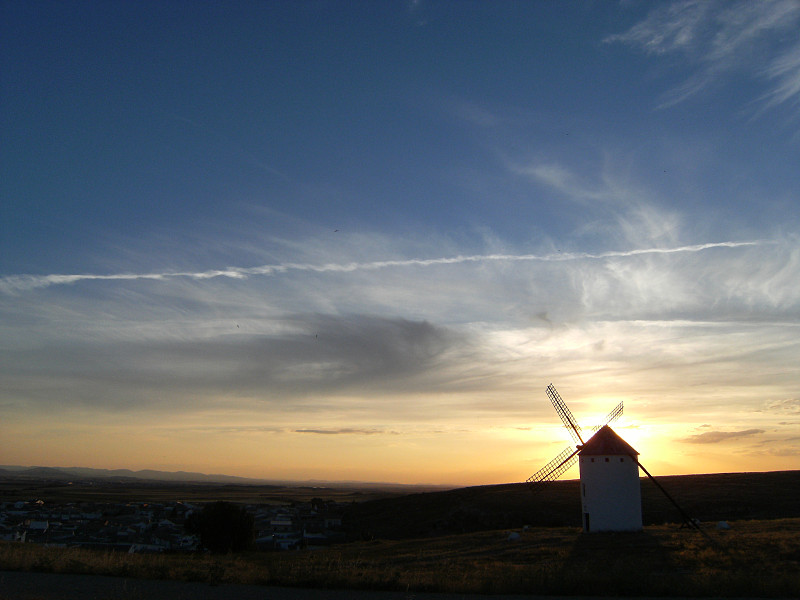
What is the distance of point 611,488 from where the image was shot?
3659 cm

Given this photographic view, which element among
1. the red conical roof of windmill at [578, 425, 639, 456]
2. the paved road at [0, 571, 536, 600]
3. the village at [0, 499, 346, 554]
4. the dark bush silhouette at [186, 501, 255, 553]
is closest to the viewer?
the paved road at [0, 571, 536, 600]

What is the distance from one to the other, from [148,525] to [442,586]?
61802mm

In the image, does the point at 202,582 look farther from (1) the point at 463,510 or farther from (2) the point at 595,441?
(1) the point at 463,510

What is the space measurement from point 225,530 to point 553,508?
104ft

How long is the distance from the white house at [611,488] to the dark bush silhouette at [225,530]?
25.3 m

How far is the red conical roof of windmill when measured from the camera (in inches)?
1458

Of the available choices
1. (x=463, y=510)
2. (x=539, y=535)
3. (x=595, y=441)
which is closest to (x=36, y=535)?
(x=463, y=510)

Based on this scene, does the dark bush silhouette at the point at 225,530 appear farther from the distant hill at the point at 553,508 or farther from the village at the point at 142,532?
the distant hill at the point at 553,508

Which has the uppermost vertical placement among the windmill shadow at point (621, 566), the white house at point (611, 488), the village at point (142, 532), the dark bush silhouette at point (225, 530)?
the white house at point (611, 488)

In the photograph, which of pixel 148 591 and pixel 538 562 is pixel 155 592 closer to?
pixel 148 591

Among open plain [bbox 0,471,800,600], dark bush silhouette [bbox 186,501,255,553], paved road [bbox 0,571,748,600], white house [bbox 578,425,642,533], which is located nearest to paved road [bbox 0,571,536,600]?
paved road [bbox 0,571,748,600]

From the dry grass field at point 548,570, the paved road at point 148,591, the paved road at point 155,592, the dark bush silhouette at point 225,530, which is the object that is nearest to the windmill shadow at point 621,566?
the dry grass field at point 548,570

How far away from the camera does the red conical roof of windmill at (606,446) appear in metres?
37.0

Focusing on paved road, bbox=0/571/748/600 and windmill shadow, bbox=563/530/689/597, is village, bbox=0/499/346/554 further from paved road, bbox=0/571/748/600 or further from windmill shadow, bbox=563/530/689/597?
windmill shadow, bbox=563/530/689/597
